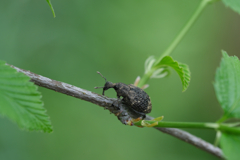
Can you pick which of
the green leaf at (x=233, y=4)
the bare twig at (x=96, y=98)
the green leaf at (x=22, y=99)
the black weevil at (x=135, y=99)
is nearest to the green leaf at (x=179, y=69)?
the black weevil at (x=135, y=99)

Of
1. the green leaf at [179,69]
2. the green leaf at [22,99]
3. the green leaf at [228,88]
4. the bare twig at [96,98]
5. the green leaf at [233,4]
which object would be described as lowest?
the green leaf at [22,99]

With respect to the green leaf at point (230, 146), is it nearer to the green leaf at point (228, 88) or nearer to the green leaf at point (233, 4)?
the green leaf at point (228, 88)

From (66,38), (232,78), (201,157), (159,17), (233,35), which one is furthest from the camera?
(233,35)

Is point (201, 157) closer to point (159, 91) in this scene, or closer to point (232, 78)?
point (159, 91)

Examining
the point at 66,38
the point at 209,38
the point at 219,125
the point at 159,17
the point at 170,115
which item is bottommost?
the point at 219,125

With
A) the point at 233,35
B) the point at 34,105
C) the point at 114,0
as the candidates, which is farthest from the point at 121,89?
the point at 233,35

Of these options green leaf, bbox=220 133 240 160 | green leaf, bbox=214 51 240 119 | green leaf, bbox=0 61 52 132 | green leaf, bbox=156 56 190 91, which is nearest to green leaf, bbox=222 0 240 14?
green leaf, bbox=156 56 190 91
